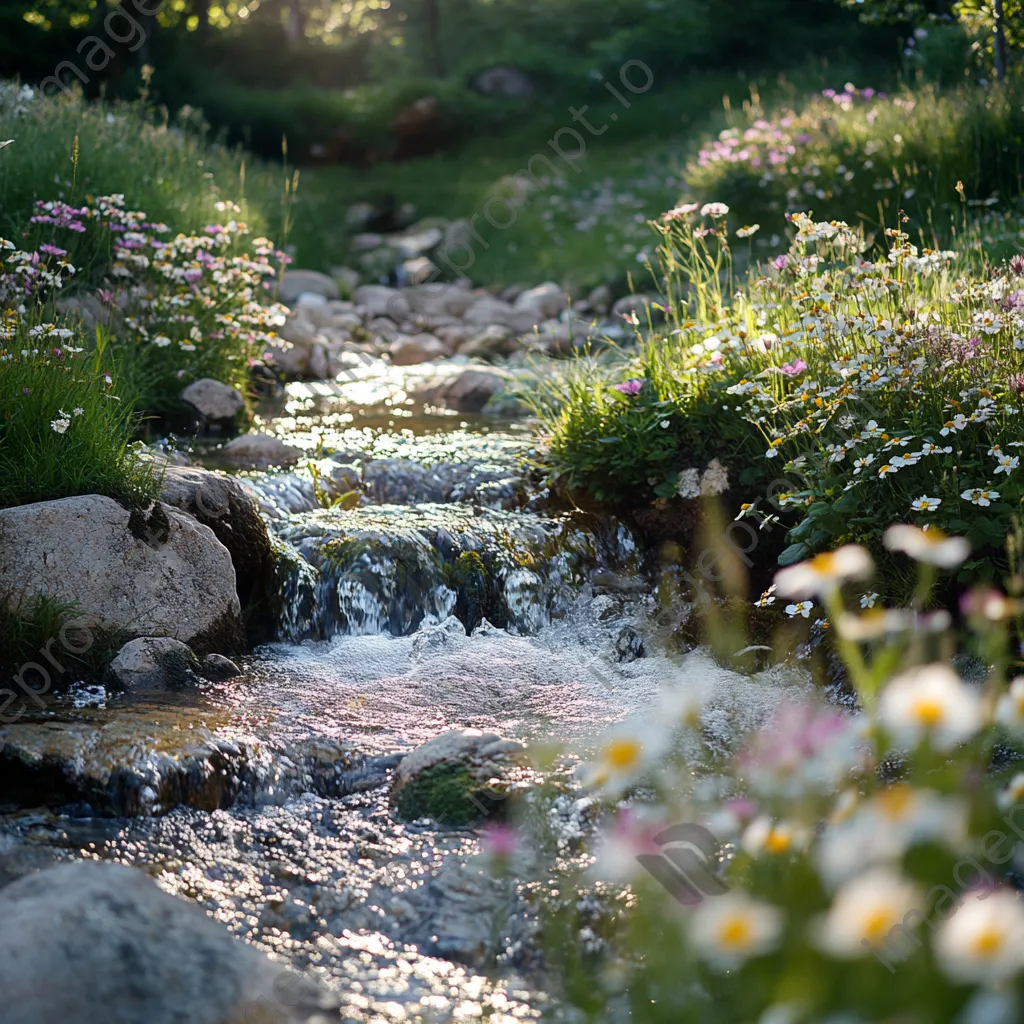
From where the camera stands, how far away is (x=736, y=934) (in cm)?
132

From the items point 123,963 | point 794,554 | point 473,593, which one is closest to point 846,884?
point 123,963

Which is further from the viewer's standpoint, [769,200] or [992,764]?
[769,200]

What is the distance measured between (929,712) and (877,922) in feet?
0.97

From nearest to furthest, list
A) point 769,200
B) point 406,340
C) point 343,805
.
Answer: point 343,805, point 406,340, point 769,200

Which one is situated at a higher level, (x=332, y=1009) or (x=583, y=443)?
(x=583, y=443)

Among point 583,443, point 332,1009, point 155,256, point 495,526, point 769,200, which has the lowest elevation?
point 332,1009

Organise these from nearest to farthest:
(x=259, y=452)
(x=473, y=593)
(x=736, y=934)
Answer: (x=736, y=934) → (x=473, y=593) → (x=259, y=452)

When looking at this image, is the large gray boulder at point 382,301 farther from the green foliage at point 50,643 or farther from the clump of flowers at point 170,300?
the green foliage at point 50,643

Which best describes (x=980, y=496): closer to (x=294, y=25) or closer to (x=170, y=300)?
(x=170, y=300)

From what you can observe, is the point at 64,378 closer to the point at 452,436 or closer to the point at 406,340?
the point at 452,436

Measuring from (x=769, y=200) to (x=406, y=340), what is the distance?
4322 mm

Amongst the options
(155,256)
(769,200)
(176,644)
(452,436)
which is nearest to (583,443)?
(452,436)

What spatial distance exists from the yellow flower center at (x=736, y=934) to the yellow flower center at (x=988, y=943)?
0.84ft

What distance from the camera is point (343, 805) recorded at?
357 centimetres
